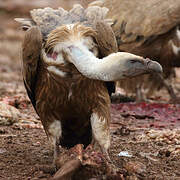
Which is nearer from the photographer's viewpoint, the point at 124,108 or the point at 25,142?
the point at 25,142

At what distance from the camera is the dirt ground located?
4772 mm

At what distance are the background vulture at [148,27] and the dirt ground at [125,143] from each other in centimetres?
91

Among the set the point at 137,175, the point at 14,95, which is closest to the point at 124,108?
the point at 14,95

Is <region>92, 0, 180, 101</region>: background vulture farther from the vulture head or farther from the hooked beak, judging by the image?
the hooked beak

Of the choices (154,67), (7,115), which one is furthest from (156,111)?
(154,67)

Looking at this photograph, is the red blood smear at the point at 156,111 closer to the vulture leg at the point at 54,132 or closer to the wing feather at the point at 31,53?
the vulture leg at the point at 54,132

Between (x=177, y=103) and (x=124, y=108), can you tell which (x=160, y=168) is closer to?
(x=124, y=108)

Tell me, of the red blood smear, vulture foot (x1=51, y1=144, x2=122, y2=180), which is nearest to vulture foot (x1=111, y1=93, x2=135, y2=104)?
the red blood smear

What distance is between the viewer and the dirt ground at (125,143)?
4772 millimetres

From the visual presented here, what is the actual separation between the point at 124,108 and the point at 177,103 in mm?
1262

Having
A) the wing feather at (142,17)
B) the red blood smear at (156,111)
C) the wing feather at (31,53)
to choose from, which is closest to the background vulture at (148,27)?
the wing feather at (142,17)

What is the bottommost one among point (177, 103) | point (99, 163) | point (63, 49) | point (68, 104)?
point (177, 103)

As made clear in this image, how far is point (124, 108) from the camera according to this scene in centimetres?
866

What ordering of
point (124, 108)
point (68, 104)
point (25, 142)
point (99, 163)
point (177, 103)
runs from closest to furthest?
point (99, 163) < point (68, 104) < point (25, 142) < point (124, 108) < point (177, 103)
